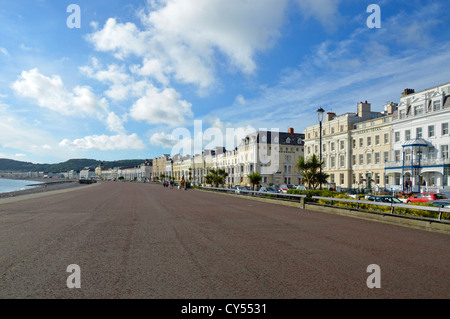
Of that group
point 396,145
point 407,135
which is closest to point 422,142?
point 407,135

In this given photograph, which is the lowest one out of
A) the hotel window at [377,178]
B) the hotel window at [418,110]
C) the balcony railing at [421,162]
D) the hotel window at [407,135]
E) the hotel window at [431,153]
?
the hotel window at [377,178]

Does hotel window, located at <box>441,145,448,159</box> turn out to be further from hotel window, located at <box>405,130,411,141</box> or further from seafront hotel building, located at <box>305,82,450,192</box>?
hotel window, located at <box>405,130,411,141</box>

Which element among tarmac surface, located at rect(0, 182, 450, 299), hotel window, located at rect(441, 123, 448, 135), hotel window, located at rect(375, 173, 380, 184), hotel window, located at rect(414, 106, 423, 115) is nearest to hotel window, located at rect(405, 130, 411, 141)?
hotel window, located at rect(414, 106, 423, 115)

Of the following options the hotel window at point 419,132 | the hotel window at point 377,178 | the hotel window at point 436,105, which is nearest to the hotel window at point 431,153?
the hotel window at point 419,132

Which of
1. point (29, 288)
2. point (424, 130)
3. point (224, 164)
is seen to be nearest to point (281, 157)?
point (224, 164)

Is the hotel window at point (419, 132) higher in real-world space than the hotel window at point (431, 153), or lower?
higher

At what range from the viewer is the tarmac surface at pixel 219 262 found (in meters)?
5.11

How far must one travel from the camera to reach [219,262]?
6840 millimetres

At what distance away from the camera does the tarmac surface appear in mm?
5113

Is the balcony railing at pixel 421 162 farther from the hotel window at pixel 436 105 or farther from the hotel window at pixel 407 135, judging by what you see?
the hotel window at pixel 436 105

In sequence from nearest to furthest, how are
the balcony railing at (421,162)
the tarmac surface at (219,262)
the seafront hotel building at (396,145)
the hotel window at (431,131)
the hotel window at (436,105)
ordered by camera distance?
the tarmac surface at (219,262), the balcony railing at (421,162), the seafront hotel building at (396,145), the hotel window at (436,105), the hotel window at (431,131)

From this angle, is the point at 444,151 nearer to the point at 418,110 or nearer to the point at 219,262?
the point at 418,110
